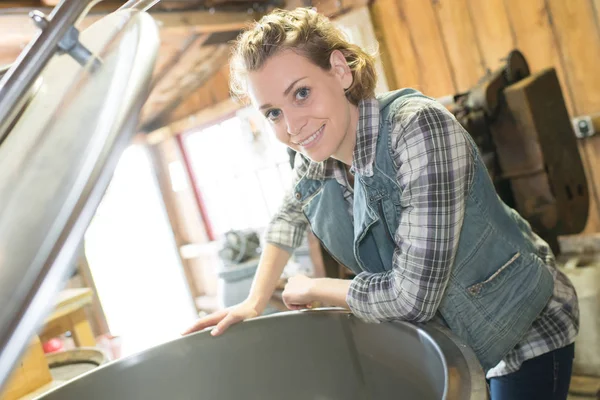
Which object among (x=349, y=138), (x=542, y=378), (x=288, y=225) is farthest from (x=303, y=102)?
(x=542, y=378)

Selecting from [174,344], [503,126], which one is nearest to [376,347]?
[174,344]

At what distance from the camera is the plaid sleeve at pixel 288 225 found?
4.22 ft

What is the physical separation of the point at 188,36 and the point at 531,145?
2.22m

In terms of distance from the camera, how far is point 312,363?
3.09ft

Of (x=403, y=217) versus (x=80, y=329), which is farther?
(x=80, y=329)

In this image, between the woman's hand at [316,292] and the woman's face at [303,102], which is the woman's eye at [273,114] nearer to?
the woman's face at [303,102]

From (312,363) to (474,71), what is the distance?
2106mm

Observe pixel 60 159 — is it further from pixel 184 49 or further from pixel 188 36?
pixel 184 49

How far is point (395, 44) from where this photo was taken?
2.96 metres

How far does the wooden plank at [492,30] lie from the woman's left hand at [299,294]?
187 centimetres

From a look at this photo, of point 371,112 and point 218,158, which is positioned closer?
point 371,112

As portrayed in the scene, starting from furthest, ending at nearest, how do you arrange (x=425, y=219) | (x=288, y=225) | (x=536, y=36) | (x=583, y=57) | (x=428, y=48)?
(x=428, y=48) → (x=536, y=36) → (x=583, y=57) → (x=288, y=225) → (x=425, y=219)

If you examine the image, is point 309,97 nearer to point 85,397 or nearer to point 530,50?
point 85,397

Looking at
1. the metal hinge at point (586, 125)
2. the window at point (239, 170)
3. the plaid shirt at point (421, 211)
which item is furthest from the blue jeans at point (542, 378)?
the window at point (239, 170)
